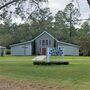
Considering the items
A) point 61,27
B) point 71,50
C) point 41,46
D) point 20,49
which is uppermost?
point 61,27

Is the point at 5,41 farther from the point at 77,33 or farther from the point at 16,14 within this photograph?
the point at 16,14

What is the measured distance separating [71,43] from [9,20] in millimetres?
65345

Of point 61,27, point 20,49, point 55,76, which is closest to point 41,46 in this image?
point 20,49

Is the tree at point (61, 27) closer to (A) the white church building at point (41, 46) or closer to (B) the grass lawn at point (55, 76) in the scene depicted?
(A) the white church building at point (41, 46)

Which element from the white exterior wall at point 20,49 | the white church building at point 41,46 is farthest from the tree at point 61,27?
the white exterior wall at point 20,49

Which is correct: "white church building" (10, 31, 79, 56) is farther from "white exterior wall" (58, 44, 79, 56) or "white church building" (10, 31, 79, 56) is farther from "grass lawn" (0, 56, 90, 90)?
"grass lawn" (0, 56, 90, 90)

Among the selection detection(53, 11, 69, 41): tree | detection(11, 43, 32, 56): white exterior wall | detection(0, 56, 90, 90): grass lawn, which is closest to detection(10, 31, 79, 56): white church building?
detection(11, 43, 32, 56): white exterior wall

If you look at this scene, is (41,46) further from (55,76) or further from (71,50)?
(55,76)

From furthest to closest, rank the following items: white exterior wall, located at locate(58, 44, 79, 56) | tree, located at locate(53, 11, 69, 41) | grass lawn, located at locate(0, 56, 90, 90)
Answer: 1. tree, located at locate(53, 11, 69, 41)
2. white exterior wall, located at locate(58, 44, 79, 56)
3. grass lawn, located at locate(0, 56, 90, 90)

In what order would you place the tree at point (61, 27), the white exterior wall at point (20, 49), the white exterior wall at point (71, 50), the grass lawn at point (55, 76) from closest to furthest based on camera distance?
the grass lawn at point (55, 76) → the white exterior wall at point (71, 50) → the white exterior wall at point (20, 49) → the tree at point (61, 27)

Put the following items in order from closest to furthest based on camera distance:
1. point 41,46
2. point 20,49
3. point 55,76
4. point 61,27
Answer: point 55,76, point 41,46, point 20,49, point 61,27

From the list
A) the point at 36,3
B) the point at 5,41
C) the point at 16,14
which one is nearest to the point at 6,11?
the point at 16,14

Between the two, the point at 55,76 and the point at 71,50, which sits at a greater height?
the point at 71,50

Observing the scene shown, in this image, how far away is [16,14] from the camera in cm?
2322
